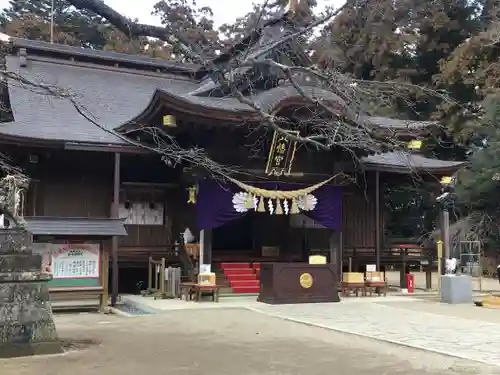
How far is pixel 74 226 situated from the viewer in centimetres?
1253

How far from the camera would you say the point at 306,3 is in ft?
30.5

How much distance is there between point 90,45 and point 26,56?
20.5m

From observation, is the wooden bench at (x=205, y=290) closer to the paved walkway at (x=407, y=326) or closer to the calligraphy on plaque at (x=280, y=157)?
the paved walkway at (x=407, y=326)

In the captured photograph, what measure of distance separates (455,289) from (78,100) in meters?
10.3

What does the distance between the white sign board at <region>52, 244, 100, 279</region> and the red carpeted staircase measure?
4.30 m

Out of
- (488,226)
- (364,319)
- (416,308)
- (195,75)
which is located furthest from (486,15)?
(364,319)

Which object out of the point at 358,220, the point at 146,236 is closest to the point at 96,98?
the point at 146,236

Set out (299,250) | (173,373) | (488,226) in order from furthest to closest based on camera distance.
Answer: (488,226) → (299,250) → (173,373)

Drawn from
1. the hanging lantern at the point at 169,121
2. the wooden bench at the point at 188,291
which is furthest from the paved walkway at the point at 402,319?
the hanging lantern at the point at 169,121

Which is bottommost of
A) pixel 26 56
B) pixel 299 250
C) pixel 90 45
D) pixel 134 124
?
pixel 299 250

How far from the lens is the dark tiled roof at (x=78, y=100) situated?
1495cm

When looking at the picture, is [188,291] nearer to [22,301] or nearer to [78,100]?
[78,100]

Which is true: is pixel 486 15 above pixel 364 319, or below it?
above

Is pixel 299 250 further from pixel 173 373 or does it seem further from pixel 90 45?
pixel 90 45
